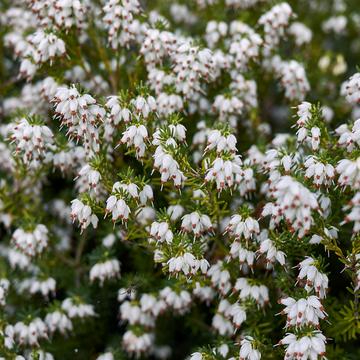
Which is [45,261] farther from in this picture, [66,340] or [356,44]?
[356,44]

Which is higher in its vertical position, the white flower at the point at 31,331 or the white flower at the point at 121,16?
A: the white flower at the point at 121,16

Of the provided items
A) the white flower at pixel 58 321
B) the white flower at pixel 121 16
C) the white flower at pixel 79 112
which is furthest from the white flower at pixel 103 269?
the white flower at pixel 121 16

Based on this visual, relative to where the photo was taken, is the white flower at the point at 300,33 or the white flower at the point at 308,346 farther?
the white flower at the point at 300,33

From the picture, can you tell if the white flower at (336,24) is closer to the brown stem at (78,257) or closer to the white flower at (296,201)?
the white flower at (296,201)

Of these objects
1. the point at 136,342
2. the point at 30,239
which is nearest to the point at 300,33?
the point at 30,239

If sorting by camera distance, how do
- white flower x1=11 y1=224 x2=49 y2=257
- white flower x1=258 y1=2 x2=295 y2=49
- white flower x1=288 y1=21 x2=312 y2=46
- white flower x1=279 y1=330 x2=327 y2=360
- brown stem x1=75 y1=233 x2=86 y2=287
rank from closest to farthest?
white flower x1=279 y1=330 x2=327 y2=360 → white flower x1=11 y1=224 x2=49 y2=257 → white flower x1=258 y1=2 x2=295 y2=49 → brown stem x1=75 y1=233 x2=86 y2=287 → white flower x1=288 y1=21 x2=312 y2=46

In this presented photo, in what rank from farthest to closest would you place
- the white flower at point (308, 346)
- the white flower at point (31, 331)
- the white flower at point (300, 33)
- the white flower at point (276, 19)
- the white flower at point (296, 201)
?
the white flower at point (300, 33) < the white flower at point (276, 19) < the white flower at point (31, 331) < the white flower at point (308, 346) < the white flower at point (296, 201)

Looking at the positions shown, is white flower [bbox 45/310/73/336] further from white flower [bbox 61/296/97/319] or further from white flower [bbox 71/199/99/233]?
white flower [bbox 71/199/99/233]

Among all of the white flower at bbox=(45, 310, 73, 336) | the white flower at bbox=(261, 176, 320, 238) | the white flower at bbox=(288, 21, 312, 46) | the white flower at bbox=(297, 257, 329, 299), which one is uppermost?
the white flower at bbox=(288, 21, 312, 46)

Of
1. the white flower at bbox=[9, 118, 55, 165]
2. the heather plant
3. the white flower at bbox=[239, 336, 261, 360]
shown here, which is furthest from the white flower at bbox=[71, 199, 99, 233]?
the white flower at bbox=[239, 336, 261, 360]

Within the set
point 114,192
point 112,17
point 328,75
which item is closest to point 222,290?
point 114,192
